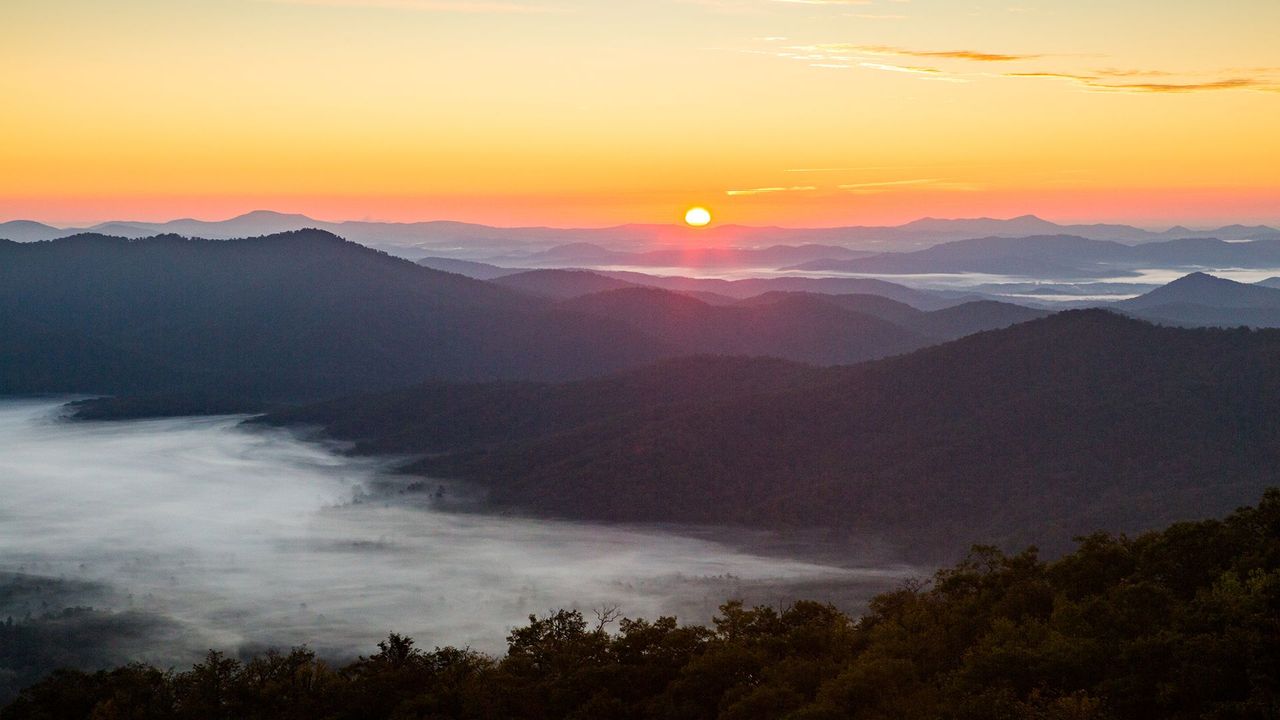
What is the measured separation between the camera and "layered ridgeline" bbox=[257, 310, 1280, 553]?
473ft

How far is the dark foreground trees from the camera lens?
39688 millimetres

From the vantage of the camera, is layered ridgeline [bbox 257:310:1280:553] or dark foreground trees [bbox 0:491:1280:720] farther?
layered ridgeline [bbox 257:310:1280:553]

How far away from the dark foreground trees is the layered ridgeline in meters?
77.7

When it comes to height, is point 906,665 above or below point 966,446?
above

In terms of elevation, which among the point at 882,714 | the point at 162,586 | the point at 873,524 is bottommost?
the point at 162,586

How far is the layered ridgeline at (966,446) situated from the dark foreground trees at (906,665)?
A: 77.7m

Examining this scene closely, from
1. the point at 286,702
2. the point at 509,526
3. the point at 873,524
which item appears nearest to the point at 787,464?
the point at 873,524

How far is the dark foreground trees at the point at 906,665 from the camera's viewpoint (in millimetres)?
39688

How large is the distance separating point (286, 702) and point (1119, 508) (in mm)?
112487

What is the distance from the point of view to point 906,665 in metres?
46.5

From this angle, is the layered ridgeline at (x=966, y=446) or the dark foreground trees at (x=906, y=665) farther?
the layered ridgeline at (x=966, y=446)

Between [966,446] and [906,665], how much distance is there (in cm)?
12085

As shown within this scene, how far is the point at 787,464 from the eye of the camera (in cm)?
17212

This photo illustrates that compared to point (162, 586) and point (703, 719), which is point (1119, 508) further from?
point (162, 586)
